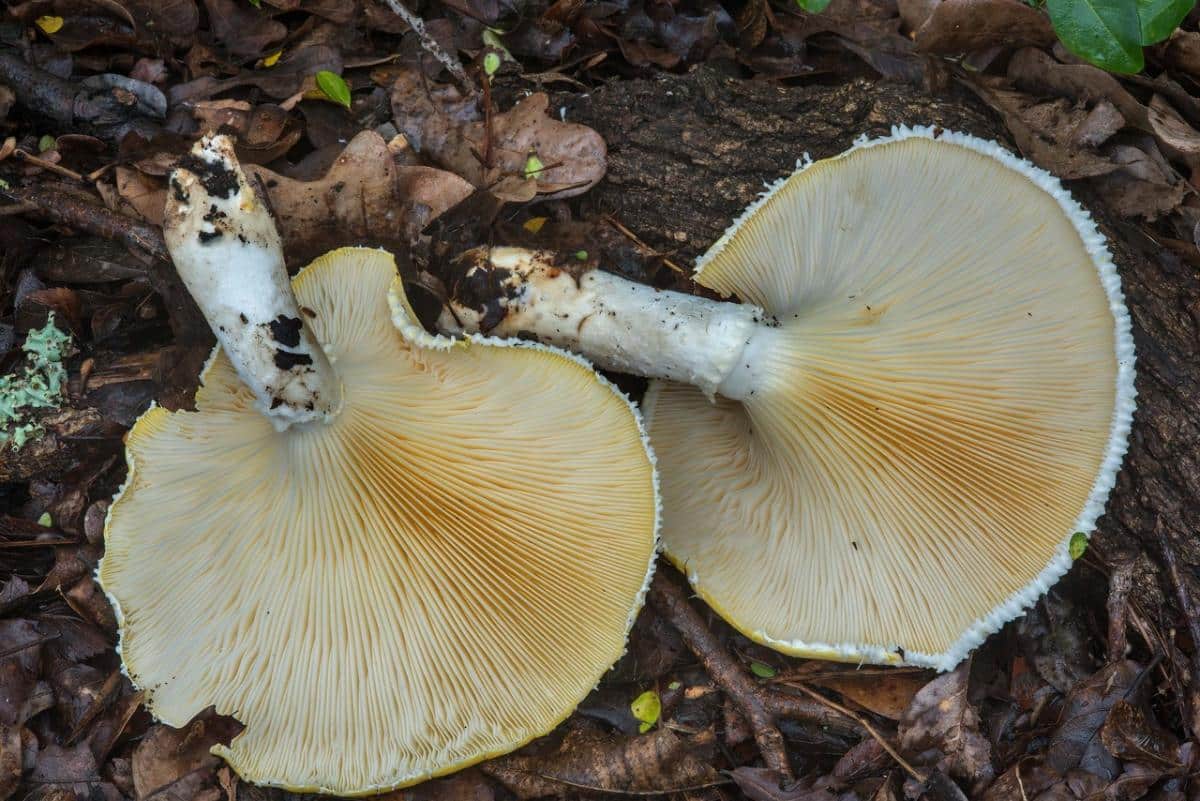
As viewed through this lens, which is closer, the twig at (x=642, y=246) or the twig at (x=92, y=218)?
the twig at (x=92, y=218)

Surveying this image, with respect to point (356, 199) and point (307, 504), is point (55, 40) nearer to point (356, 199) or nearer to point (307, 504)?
point (356, 199)

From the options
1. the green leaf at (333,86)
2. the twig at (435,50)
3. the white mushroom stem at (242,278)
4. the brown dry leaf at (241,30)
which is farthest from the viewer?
the brown dry leaf at (241,30)

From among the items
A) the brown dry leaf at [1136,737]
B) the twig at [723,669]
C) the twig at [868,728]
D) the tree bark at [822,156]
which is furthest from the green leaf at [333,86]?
the brown dry leaf at [1136,737]

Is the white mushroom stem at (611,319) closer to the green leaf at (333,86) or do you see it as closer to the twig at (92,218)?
the green leaf at (333,86)

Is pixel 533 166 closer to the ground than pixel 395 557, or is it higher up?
higher up

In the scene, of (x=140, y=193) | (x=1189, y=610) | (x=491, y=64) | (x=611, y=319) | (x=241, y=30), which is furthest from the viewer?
(x=241, y=30)

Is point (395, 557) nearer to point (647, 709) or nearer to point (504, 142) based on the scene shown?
point (647, 709)

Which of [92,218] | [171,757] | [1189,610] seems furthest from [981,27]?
[171,757]
